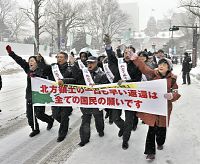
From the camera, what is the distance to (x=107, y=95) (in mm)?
6605

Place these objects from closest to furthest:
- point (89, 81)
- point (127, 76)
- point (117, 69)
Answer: point (127, 76), point (89, 81), point (117, 69)

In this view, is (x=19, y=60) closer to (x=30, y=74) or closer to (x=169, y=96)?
(x=30, y=74)

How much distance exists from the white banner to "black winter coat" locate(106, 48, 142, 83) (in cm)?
25

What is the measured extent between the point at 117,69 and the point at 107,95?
63 cm

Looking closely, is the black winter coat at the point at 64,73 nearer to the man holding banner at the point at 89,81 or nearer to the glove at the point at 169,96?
the man holding banner at the point at 89,81

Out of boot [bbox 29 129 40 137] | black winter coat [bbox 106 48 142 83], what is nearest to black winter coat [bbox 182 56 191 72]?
black winter coat [bbox 106 48 142 83]

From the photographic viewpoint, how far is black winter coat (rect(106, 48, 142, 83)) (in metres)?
6.44

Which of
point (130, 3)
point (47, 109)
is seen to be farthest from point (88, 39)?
point (130, 3)

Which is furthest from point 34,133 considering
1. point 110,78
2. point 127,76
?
point 127,76

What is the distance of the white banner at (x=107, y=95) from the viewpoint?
599cm

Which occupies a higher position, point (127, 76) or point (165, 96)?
point (127, 76)

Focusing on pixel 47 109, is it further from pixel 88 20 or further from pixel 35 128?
pixel 88 20

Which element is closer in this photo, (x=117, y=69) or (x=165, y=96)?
(x=165, y=96)

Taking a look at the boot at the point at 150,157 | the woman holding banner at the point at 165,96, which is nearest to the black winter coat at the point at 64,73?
the woman holding banner at the point at 165,96
